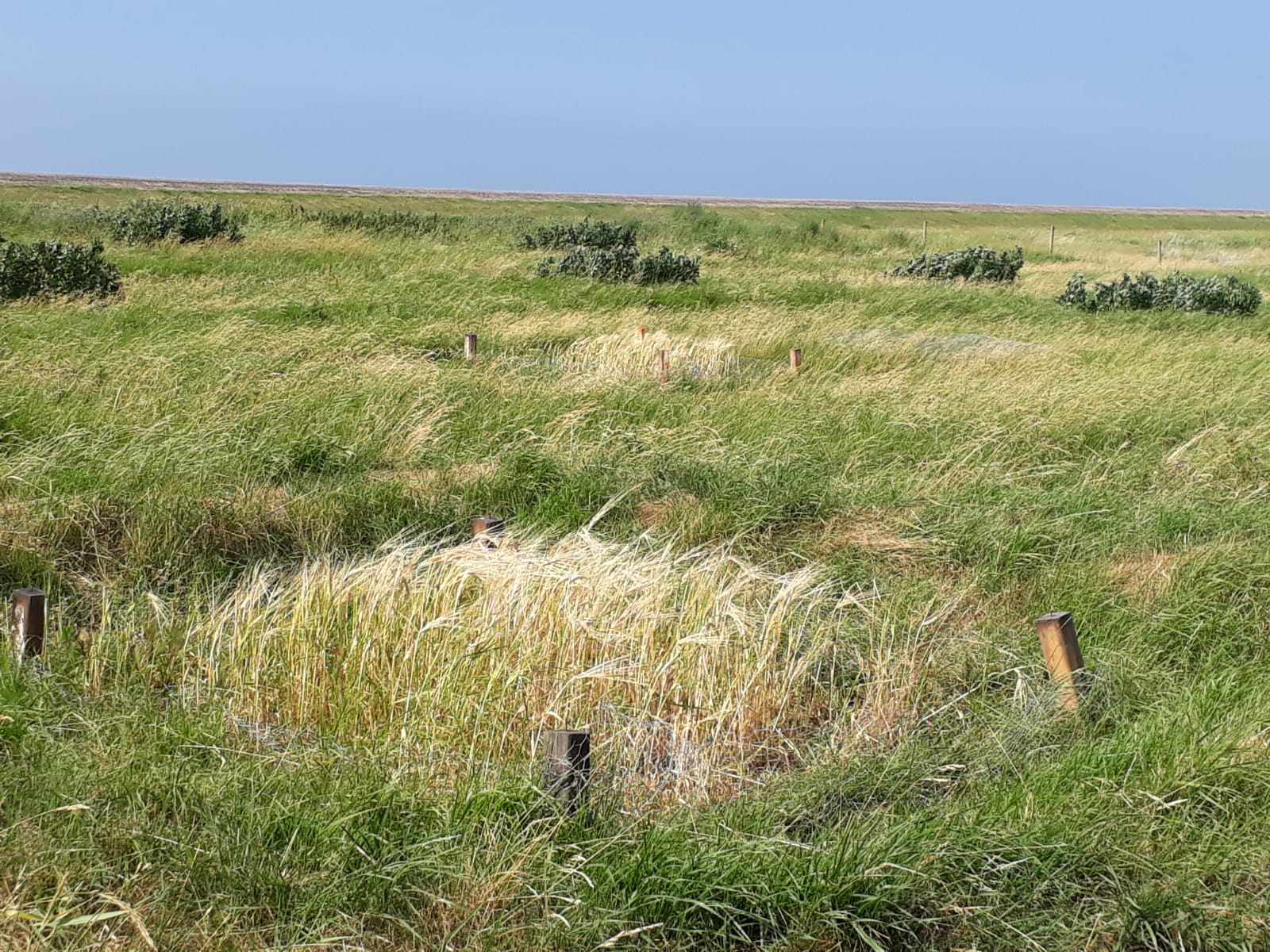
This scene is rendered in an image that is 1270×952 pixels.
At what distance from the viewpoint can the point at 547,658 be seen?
4.80 metres

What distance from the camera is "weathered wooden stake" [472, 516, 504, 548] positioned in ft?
18.5

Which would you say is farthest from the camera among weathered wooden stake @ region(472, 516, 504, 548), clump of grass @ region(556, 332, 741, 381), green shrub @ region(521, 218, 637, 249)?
green shrub @ region(521, 218, 637, 249)

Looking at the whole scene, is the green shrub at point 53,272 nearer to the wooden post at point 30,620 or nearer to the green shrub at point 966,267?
the wooden post at point 30,620

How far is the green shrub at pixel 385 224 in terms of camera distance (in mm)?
28656

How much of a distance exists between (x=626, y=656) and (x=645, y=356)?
774 cm

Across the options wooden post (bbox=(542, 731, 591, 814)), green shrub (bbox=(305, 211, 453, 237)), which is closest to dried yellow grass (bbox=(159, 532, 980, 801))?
wooden post (bbox=(542, 731, 591, 814))

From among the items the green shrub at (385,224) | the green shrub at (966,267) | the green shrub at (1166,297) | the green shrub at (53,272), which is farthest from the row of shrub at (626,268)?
the green shrub at (385,224)

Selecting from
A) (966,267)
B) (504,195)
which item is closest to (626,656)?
(966,267)

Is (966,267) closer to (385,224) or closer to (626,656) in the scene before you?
(385,224)

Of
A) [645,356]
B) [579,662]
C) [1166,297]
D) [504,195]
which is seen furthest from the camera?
[504,195]

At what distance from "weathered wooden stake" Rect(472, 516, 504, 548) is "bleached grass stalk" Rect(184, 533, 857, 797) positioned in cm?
23

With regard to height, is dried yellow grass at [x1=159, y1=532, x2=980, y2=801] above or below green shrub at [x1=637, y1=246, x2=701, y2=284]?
below

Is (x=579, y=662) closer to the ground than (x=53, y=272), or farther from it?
closer to the ground

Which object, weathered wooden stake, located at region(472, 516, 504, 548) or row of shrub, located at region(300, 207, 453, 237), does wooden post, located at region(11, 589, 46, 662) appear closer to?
weathered wooden stake, located at region(472, 516, 504, 548)
